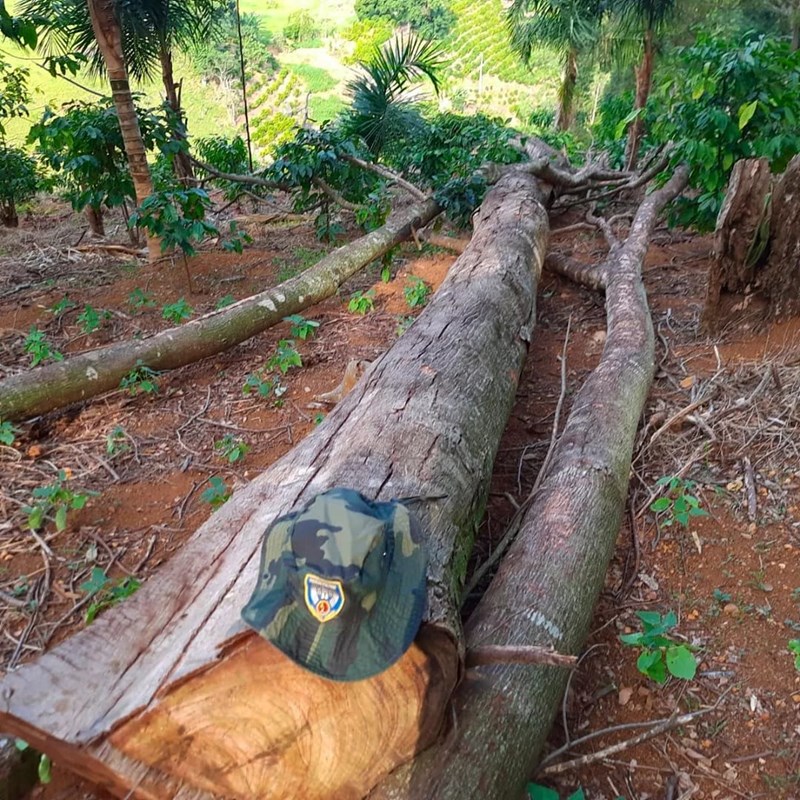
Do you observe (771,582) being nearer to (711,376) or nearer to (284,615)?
(711,376)

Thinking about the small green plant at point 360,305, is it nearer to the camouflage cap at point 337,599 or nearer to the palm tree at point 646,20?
the camouflage cap at point 337,599

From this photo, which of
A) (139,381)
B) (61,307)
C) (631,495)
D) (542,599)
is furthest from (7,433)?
(631,495)

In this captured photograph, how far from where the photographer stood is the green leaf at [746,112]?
382 centimetres

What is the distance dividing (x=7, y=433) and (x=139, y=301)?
2.17 metres

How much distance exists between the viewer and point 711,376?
3326 mm

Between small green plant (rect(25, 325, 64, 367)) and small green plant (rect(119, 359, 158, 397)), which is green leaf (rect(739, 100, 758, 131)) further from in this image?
small green plant (rect(25, 325, 64, 367))

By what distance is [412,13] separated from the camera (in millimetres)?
32938

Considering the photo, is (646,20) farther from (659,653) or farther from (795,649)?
(659,653)

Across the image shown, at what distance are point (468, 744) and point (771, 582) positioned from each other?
132cm

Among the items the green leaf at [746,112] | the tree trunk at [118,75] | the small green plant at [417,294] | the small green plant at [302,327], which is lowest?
the small green plant at [302,327]

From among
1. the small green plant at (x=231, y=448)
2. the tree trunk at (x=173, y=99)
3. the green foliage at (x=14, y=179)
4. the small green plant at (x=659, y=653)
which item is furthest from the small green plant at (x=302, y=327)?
the green foliage at (x=14, y=179)

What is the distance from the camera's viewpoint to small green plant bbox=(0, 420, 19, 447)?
9.83 feet

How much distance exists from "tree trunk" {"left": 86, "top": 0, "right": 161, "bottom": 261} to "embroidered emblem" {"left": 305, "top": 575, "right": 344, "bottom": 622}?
5082 mm

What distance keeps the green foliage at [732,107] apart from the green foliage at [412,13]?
31.8m
